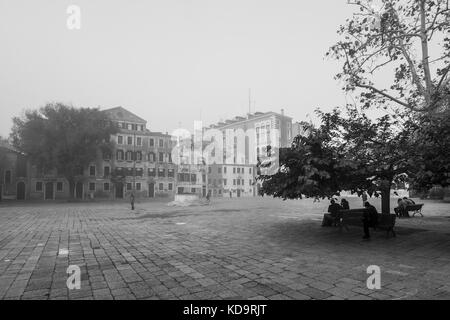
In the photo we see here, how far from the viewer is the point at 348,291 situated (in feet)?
17.8

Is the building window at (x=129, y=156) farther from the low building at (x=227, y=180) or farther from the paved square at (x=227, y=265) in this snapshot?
the paved square at (x=227, y=265)

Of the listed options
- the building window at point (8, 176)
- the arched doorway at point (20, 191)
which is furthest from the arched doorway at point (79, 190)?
the building window at point (8, 176)

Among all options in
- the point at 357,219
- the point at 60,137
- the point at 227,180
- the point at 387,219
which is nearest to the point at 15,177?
the point at 60,137

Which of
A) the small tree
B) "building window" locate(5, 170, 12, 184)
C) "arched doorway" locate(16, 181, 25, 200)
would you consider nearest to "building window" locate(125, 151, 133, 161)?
"arched doorway" locate(16, 181, 25, 200)

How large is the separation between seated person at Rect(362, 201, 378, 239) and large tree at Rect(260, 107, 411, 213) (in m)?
0.58

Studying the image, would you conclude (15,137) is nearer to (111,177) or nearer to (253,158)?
(111,177)

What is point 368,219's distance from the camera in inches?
422

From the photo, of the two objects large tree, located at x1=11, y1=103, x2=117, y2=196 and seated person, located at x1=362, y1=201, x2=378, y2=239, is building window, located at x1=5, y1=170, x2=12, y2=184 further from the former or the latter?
seated person, located at x1=362, y1=201, x2=378, y2=239

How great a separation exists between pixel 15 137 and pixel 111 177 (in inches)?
608

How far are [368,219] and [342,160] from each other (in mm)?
2683

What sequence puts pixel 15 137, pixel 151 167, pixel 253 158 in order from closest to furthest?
1. pixel 15 137
2. pixel 151 167
3. pixel 253 158

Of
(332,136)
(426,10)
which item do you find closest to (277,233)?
(332,136)

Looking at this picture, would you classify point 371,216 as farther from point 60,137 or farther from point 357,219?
point 60,137

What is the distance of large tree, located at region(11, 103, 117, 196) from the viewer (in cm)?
4047
